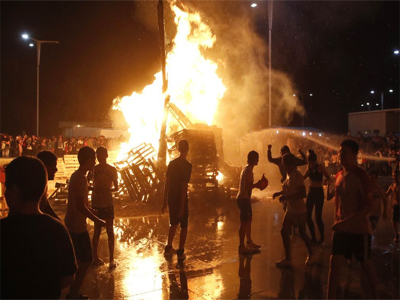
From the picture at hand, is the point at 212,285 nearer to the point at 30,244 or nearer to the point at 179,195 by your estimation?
the point at 179,195

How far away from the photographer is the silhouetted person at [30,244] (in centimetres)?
190

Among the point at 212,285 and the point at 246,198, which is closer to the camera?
the point at 212,285

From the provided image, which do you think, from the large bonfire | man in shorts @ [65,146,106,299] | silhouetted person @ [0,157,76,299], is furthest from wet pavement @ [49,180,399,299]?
the large bonfire

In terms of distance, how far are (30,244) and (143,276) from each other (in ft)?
10.0

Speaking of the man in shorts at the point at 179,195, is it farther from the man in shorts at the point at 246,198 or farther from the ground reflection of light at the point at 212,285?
the man in shorts at the point at 246,198

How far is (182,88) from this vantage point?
15289 mm

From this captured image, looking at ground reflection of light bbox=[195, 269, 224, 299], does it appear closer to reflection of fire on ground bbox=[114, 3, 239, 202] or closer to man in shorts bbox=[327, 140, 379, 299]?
man in shorts bbox=[327, 140, 379, 299]

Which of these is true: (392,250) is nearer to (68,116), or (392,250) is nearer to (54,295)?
(54,295)

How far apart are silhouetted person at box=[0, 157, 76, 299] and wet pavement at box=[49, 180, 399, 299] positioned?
7.64ft

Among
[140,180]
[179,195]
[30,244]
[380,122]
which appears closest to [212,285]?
[179,195]

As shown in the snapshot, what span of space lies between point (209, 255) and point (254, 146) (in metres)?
22.3

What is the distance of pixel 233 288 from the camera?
14.3 feet

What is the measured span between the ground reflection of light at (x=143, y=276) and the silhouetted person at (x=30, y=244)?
90.4 inches

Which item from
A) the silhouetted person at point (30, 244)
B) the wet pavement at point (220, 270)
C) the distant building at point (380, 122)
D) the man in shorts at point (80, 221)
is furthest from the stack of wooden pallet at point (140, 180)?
the distant building at point (380, 122)
